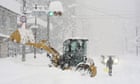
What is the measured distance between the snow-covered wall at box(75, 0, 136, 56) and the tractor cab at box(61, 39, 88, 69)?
78.7m

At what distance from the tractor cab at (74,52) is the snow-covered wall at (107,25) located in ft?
258

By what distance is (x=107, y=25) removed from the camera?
152375 millimetres

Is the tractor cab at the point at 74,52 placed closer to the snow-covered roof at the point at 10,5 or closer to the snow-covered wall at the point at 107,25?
the snow-covered roof at the point at 10,5

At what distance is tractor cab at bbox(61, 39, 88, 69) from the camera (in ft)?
80.5

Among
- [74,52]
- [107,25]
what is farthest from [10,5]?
[107,25]

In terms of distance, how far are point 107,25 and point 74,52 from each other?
128856mm

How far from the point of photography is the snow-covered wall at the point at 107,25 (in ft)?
391

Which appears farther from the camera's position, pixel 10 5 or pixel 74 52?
pixel 10 5

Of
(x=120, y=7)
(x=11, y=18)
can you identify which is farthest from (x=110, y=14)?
Answer: (x=11, y=18)

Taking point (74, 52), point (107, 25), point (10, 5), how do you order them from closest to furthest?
point (74, 52) < point (10, 5) < point (107, 25)

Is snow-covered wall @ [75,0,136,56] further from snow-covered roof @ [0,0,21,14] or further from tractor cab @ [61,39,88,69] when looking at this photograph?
tractor cab @ [61,39,88,69]

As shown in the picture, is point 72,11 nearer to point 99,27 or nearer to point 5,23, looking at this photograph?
point 5,23

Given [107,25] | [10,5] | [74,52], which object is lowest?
[74,52]

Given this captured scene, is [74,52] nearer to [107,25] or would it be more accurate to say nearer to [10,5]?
[10,5]
